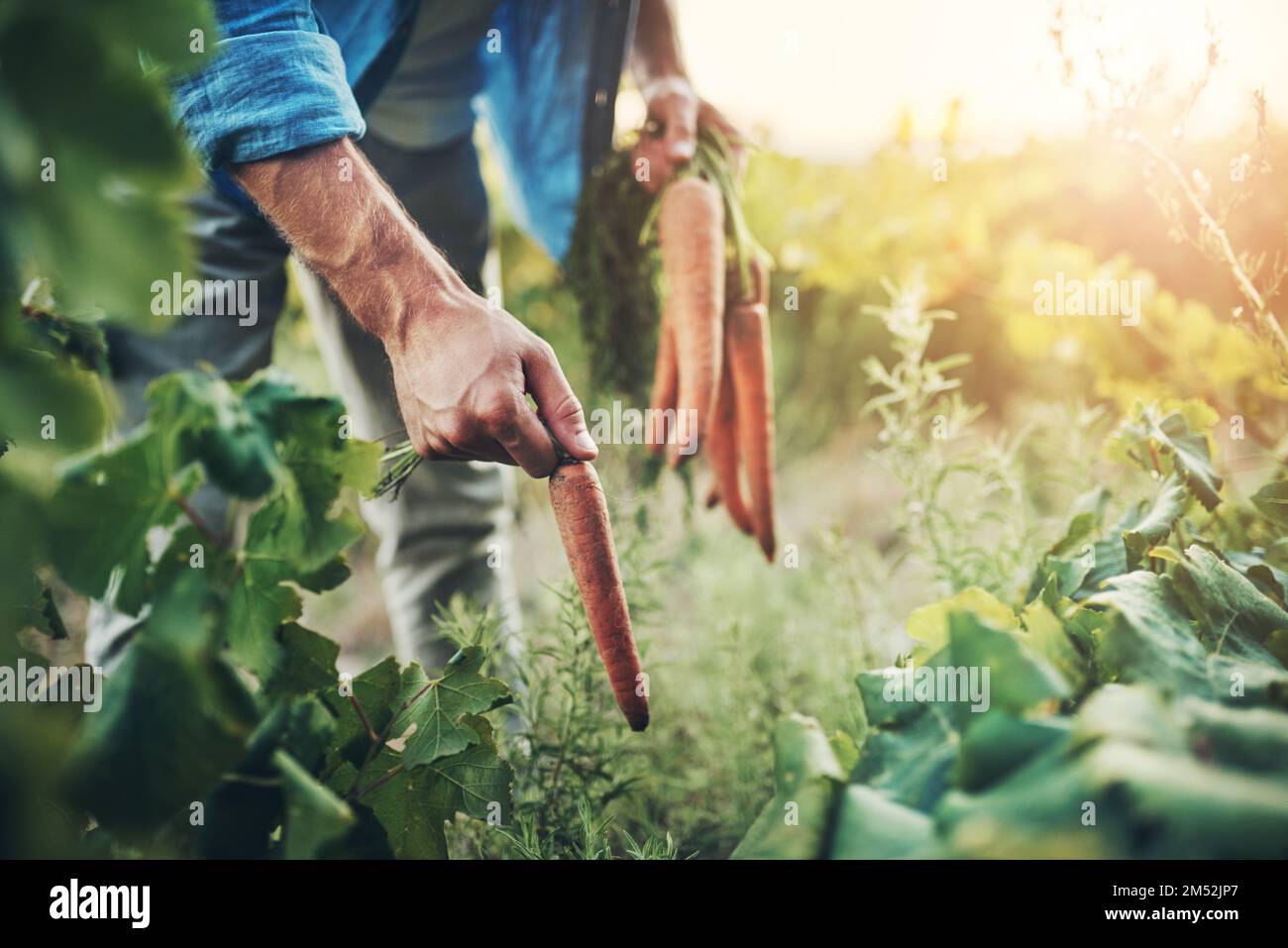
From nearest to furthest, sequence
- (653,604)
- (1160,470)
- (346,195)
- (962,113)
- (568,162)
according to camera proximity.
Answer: (346,195)
(1160,470)
(653,604)
(568,162)
(962,113)

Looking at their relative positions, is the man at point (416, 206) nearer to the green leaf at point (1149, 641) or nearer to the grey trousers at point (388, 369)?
the grey trousers at point (388, 369)

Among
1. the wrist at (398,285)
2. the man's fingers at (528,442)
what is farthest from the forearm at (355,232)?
the man's fingers at (528,442)

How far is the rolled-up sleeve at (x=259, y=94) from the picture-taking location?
736mm

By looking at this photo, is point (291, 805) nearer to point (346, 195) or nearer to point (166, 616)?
point (166, 616)

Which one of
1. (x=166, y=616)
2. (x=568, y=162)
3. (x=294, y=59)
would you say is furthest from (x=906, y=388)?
(x=166, y=616)

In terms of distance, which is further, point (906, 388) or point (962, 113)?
point (962, 113)

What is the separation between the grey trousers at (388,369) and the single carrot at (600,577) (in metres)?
0.16

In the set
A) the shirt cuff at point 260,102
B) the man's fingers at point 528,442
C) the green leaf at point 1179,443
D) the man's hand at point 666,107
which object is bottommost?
the green leaf at point 1179,443

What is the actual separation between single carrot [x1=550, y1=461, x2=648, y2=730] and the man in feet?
0.12

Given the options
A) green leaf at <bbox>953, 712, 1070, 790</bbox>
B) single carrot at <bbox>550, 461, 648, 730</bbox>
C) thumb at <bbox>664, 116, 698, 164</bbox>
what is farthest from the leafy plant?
thumb at <bbox>664, 116, 698, 164</bbox>

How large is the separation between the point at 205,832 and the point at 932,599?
975mm

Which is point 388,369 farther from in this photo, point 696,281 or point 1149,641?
point 1149,641

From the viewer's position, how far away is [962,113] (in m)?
1.64

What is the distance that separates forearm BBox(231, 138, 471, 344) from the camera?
2.43ft
